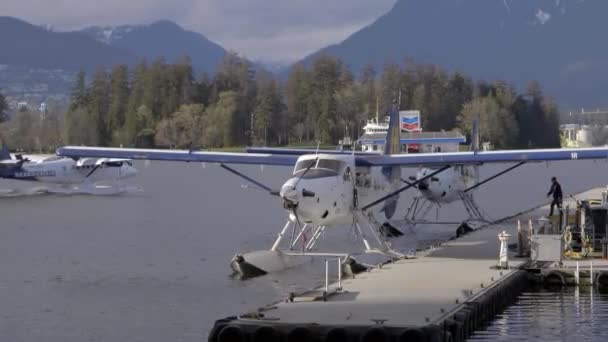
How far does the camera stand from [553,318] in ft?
61.5

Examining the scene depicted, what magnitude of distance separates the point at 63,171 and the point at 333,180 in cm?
3611

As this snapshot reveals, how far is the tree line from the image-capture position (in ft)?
416

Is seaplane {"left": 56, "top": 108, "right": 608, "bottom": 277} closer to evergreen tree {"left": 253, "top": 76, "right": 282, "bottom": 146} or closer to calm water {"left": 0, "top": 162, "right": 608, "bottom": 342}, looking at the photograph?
calm water {"left": 0, "top": 162, "right": 608, "bottom": 342}

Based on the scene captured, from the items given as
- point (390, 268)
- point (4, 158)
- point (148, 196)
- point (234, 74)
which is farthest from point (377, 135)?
point (234, 74)

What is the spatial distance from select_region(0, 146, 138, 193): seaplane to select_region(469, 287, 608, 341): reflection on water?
119ft

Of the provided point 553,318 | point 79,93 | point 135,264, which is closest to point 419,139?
point 79,93

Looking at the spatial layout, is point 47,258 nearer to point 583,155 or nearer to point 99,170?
point 583,155

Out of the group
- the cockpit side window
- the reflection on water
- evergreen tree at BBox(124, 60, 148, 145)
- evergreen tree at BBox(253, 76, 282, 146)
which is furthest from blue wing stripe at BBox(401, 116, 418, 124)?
the reflection on water

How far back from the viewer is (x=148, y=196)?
58875 mm

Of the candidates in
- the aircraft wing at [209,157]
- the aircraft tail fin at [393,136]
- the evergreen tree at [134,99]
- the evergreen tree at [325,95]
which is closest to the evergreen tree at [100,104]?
the evergreen tree at [134,99]

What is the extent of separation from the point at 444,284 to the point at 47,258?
516 inches

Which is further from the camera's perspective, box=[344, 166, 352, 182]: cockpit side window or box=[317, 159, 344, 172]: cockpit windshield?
box=[344, 166, 352, 182]: cockpit side window

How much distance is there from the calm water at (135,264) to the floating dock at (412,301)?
2.26 meters

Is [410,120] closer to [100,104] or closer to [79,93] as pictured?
[100,104]
